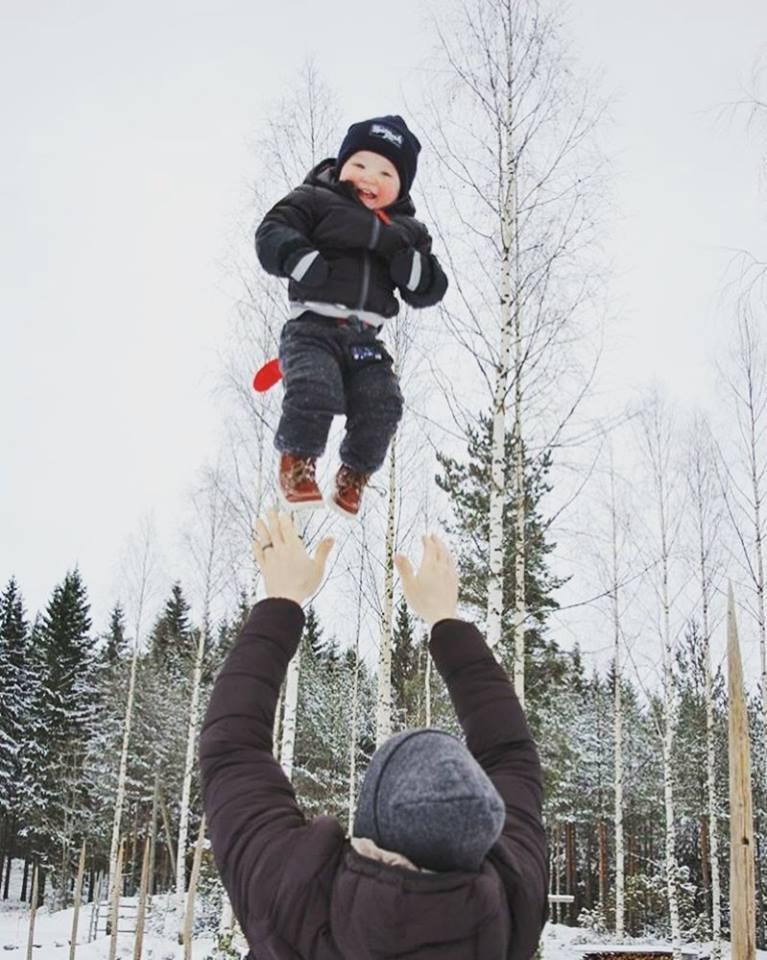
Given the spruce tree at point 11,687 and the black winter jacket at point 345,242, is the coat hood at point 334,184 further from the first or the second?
the spruce tree at point 11,687

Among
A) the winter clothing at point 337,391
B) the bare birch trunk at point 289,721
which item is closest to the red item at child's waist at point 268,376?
the winter clothing at point 337,391

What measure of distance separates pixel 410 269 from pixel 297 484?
26.0 inches

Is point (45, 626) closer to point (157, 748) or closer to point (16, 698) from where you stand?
point (16, 698)

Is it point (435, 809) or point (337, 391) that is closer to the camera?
point (435, 809)

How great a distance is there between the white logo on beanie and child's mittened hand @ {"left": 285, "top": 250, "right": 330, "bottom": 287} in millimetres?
436

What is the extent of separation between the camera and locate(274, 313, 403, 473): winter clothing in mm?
2451

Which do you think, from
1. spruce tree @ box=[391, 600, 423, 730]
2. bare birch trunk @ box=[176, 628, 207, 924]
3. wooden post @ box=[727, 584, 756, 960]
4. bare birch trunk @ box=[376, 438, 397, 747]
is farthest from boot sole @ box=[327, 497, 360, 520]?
spruce tree @ box=[391, 600, 423, 730]

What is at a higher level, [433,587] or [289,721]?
[289,721]

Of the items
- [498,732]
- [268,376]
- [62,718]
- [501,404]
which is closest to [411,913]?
[498,732]

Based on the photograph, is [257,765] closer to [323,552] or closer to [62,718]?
[323,552]

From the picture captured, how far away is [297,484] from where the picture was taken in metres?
2.43

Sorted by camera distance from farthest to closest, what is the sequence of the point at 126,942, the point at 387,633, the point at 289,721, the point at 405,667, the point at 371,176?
1. the point at 405,667
2. the point at 126,942
3. the point at 289,721
4. the point at 387,633
5. the point at 371,176

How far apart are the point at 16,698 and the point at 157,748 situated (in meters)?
5.42

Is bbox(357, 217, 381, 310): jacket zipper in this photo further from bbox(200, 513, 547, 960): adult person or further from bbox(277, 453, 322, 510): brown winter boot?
bbox(200, 513, 547, 960): adult person
